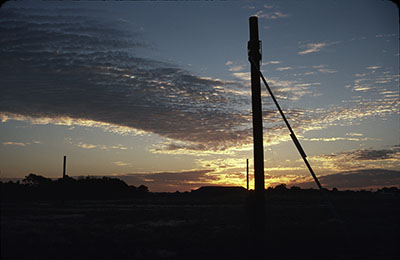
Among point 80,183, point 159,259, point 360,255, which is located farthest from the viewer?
point 80,183

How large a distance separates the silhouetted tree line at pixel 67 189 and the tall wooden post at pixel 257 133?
111 ft

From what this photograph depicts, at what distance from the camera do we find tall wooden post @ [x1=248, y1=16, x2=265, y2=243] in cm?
1102

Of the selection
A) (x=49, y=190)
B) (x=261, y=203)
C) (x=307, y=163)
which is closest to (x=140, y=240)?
(x=261, y=203)

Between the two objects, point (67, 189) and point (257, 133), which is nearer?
point (257, 133)

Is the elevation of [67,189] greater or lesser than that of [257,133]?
lesser

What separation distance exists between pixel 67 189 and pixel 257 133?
5057cm

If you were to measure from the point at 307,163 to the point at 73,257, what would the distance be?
23.0ft

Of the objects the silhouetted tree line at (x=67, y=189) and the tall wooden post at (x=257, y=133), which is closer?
the tall wooden post at (x=257, y=133)

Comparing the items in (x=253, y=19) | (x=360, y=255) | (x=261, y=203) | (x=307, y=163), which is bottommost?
(x=360, y=255)

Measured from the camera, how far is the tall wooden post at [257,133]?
434 inches

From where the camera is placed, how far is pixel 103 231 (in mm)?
14156

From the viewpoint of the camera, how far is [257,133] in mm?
11461

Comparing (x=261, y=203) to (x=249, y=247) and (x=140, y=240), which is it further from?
(x=140, y=240)

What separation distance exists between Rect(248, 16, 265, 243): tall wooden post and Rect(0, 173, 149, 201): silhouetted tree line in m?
33.8
